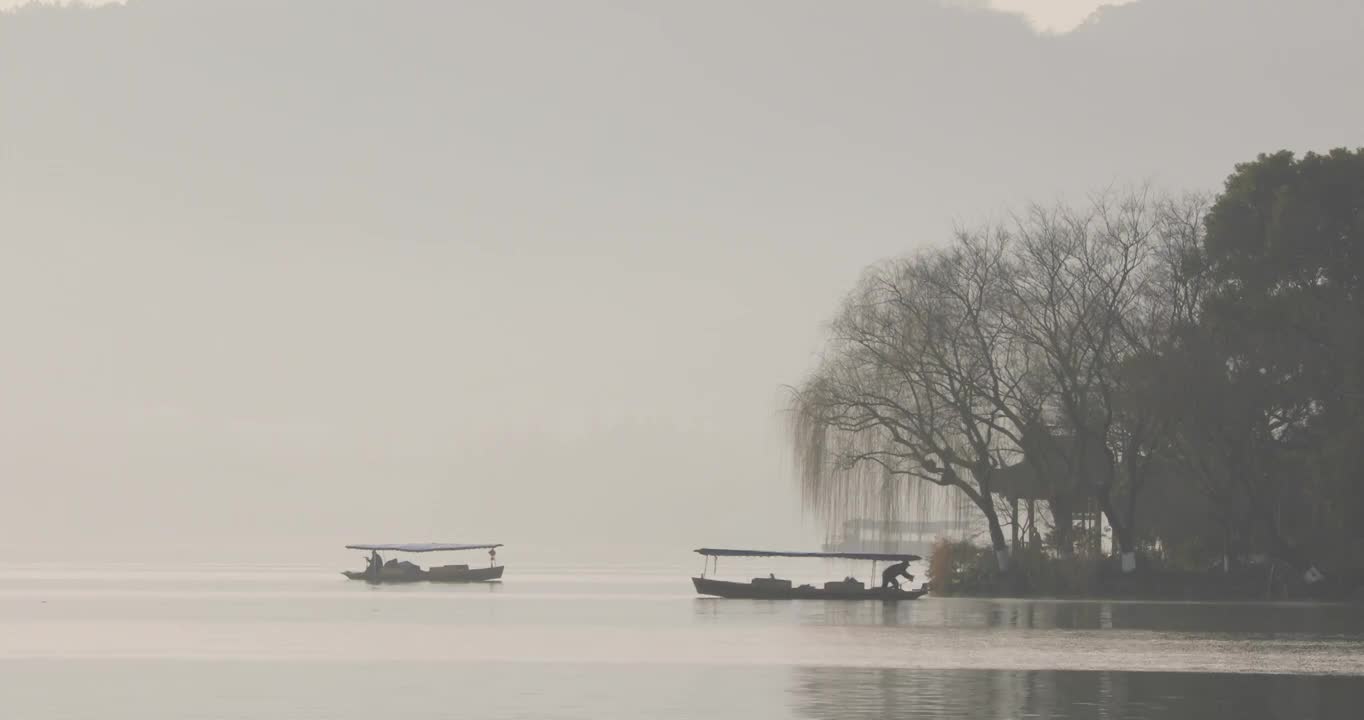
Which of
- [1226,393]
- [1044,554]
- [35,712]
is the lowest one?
[35,712]

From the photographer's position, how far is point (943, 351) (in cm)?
8050

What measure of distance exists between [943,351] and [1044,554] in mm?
9184

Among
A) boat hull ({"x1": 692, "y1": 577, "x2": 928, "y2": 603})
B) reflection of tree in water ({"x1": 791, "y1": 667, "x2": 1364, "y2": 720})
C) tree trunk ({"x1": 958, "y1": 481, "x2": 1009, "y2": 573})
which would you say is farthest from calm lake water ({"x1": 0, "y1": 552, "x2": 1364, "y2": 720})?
tree trunk ({"x1": 958, "y1": 481, "x2": 1009, "y2": 573})

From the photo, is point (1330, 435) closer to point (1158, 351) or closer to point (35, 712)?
point (1158, 351)

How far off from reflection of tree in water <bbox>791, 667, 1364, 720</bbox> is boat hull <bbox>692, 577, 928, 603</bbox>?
4336cm

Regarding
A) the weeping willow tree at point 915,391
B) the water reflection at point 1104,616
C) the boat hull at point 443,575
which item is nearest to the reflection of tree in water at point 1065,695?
the water reflection at point 1104,616

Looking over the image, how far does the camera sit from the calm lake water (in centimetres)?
3212

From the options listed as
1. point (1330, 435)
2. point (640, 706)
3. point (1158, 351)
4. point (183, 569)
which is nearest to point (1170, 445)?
point (1158, 351)

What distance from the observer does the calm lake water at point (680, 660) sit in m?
32.1

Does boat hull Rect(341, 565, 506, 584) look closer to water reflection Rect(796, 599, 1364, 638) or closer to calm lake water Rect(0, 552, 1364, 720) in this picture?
calm lake water Rect(0, 552, 1364, 720)

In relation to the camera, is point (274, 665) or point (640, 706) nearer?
point (640, 706)

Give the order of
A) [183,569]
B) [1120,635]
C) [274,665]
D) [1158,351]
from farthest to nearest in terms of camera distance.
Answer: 1. [183,569]
2. [1158,351]
3. [1120,635]
4. [274,665]

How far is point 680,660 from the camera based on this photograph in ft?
145

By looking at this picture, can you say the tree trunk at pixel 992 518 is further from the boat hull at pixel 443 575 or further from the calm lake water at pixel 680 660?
the boat hull at pixel 443 575
